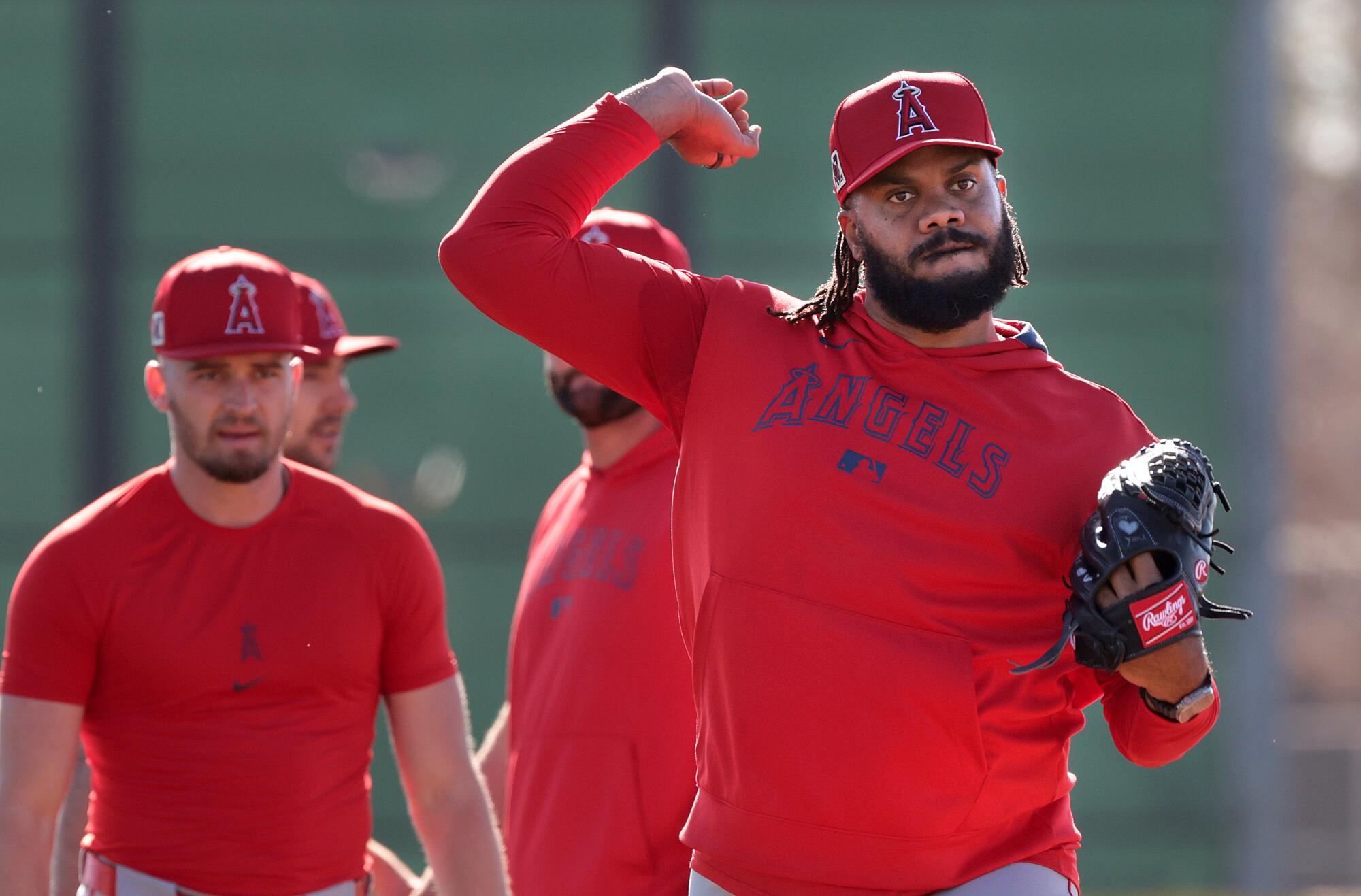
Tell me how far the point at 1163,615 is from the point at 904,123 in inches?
41.8

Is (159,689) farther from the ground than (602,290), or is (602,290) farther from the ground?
(602,290)

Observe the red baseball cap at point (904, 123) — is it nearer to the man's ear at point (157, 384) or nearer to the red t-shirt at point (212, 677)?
the red t-shirt at point (212, 677)

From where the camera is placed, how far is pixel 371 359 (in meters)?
12.0

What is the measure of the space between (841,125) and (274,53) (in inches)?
372

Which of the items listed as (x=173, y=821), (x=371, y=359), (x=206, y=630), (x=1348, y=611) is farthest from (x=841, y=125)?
(x=1348, y=611)

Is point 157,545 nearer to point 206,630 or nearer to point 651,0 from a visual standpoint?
point 206,630

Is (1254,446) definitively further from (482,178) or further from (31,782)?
(31,782)

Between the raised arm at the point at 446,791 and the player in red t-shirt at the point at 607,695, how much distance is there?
2.9 inches

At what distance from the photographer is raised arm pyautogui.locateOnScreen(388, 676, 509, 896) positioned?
4371 mm

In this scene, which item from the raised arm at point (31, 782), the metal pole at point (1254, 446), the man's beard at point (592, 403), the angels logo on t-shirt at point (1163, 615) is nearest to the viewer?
the angels logo on t-shirt at point (1163, 615)

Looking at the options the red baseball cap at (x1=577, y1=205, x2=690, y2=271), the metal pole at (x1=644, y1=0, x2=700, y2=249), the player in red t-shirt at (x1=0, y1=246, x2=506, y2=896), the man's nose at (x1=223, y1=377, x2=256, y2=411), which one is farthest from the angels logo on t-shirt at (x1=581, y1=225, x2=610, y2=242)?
the metal pole at (x1=644, y1=0, x2=700, y2=249)

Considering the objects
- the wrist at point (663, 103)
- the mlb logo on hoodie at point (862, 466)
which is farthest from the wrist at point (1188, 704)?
the wrist at point (663, 103)

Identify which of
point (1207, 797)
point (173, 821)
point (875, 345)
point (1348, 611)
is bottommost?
point (1348, 611)

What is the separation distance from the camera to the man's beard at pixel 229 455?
433 cm
